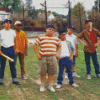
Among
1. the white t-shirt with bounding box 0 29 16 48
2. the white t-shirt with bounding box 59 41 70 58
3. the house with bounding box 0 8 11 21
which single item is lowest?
the white t-shirt with bounding box 59 41 70 58

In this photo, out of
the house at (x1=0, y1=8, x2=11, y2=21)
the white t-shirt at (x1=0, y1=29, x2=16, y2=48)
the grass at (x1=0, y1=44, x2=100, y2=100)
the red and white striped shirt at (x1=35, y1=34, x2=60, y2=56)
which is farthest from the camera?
the house at (x1=0, y1=8, x2=11, y2=21)

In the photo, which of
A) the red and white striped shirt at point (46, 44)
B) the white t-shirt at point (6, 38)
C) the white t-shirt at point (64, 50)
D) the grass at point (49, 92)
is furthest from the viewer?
the white t-shirt at point (6, 38)

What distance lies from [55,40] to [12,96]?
1752 millimetres

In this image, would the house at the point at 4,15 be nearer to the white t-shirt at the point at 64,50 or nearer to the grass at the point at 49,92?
the grass at the point at 49,92

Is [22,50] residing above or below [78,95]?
above

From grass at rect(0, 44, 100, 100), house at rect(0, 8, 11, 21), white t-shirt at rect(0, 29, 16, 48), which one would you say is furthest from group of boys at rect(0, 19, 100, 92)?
house at rect(0, 8, 11, 21)

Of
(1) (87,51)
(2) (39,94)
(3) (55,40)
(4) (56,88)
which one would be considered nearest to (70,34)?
(1) (87,51)

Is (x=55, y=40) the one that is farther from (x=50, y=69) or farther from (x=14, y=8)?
(x=14, y=8)

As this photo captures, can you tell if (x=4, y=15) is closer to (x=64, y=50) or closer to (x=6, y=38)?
(x=6, y=38)

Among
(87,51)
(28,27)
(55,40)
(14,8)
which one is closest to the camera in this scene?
(55,40)

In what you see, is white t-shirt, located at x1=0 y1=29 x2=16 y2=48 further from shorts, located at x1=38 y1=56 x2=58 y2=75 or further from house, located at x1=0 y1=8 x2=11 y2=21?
house, located at x1=0 y1=8 x2=11 y2=21

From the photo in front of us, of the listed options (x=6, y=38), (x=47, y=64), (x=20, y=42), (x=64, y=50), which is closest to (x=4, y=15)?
(x=20, y=42)

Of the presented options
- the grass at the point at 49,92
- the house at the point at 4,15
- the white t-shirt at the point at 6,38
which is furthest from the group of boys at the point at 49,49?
the house at the point at 4,15

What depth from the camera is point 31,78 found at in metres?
6.69
